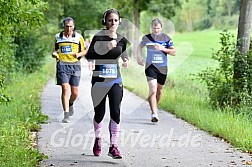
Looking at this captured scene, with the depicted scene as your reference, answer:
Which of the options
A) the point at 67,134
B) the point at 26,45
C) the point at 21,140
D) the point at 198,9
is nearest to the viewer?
the point at 21,140

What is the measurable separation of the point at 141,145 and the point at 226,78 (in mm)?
3880

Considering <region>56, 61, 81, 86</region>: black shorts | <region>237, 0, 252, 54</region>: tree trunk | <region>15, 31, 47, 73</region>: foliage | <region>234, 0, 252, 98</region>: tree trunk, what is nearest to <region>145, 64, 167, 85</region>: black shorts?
<region>56, 61, 81, 86</region>: black shorts

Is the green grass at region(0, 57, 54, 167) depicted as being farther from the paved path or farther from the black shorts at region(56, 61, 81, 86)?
the black shorts at region(56, 61, 81, 86)

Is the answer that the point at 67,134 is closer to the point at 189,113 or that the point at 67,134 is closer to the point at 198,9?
the point at 189,113

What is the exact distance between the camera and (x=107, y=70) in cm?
723

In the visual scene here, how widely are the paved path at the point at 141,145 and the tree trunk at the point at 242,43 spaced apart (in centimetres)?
153

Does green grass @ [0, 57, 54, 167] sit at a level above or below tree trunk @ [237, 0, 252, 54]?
below

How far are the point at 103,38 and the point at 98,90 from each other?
2.35 ft

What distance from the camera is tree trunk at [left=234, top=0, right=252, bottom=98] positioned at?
11.0 meters

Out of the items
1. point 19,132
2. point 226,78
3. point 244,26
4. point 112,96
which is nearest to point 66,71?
point 19,132

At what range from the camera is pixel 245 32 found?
1114 cm

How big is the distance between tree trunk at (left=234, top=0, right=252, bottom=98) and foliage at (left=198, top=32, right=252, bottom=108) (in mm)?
64

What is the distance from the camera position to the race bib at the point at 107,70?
285 inches

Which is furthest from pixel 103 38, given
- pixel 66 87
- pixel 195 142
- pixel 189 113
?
pixel 189 113
